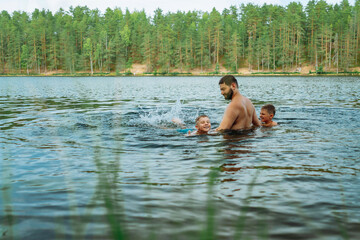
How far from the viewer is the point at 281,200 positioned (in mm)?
4258

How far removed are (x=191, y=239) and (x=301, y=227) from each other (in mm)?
1205

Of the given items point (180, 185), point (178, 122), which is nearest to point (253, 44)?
point (178, 122)

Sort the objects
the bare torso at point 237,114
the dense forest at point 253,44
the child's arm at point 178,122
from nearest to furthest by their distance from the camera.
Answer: the bare torso at point 237,114 → the child's arm at point 178,122 → the dense forest at point 253,44

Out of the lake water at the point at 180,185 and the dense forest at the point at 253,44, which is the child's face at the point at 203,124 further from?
the dense forest at the point at 253,44

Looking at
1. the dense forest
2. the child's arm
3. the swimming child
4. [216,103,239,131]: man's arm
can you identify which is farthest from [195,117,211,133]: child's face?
the dense forest

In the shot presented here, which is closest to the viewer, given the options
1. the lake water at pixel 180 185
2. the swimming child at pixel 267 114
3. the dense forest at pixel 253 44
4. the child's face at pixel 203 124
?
the lake water at pixel 180 185

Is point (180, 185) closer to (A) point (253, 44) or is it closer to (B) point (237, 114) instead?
(B) point (237, 114)

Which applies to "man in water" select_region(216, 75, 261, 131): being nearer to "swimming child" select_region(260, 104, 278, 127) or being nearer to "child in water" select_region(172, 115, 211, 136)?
"child in water" select_region(172, 115, 211, 136)

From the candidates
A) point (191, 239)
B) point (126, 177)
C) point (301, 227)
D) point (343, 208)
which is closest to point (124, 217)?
point (191, 239)

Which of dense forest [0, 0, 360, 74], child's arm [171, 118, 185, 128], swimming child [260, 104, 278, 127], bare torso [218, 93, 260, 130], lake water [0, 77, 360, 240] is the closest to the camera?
lake water [0, 77, 360, 240]

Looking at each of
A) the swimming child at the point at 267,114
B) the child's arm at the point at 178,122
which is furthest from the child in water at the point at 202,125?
the swimming child at the point at 267,114

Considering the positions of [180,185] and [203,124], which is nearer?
[180,185]

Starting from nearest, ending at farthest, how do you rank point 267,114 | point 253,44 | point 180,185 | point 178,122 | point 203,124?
point 180,185
point 203,124
point 267,114
point 178,122
point 253,44

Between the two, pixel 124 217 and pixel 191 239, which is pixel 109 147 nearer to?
pixel 124 217
